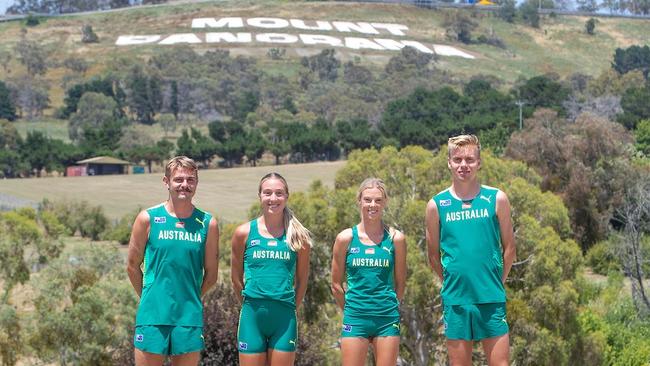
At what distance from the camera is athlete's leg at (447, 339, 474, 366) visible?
21.6ft

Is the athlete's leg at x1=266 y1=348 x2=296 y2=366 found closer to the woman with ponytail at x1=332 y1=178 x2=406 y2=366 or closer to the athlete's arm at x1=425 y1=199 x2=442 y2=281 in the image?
the woman with ponytail at x1=332 y1=178 x2=406 y2=366

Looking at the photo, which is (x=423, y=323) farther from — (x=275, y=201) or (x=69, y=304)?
(x=275, y=201)

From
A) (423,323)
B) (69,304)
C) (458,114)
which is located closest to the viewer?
(423,323)

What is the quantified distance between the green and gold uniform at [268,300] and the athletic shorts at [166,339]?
42 centimetres

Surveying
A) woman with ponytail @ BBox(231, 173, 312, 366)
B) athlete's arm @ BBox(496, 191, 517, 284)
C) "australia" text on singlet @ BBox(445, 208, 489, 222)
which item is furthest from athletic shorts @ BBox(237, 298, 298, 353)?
athlete's arm @ BBox(496, 191, 517, 284)

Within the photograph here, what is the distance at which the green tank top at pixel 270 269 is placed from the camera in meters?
6.69

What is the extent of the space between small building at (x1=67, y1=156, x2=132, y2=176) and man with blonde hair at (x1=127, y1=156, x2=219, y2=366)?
74284 millimetres

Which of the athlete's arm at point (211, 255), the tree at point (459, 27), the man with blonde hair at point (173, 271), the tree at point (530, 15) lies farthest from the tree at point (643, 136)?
the tree at point (530, 15)

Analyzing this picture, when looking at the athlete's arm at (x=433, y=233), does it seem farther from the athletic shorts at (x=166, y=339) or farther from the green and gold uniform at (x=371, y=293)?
the athletic shorts at (x=166, y=339)

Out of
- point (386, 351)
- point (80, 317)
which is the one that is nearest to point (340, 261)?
point (386, 351)

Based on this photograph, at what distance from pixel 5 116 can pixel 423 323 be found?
83570 millimetres

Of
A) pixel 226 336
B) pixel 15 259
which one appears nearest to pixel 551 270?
pixel 226 336

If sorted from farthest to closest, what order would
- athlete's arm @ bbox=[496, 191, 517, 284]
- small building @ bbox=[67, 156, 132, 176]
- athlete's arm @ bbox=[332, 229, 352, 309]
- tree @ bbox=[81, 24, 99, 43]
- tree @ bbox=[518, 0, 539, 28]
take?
tree @ bbox=[518, 0, 539, 28] → tree @ bbox=[81, 24, 99, 43] → small building @ bbox=[67, 156, 132, 176] → athlete's arm @ bbox=[332, 229, 352, 309] → athlete's arm @ bbox=[496, 191, 517, 284]

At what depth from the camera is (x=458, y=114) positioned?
87375mm
